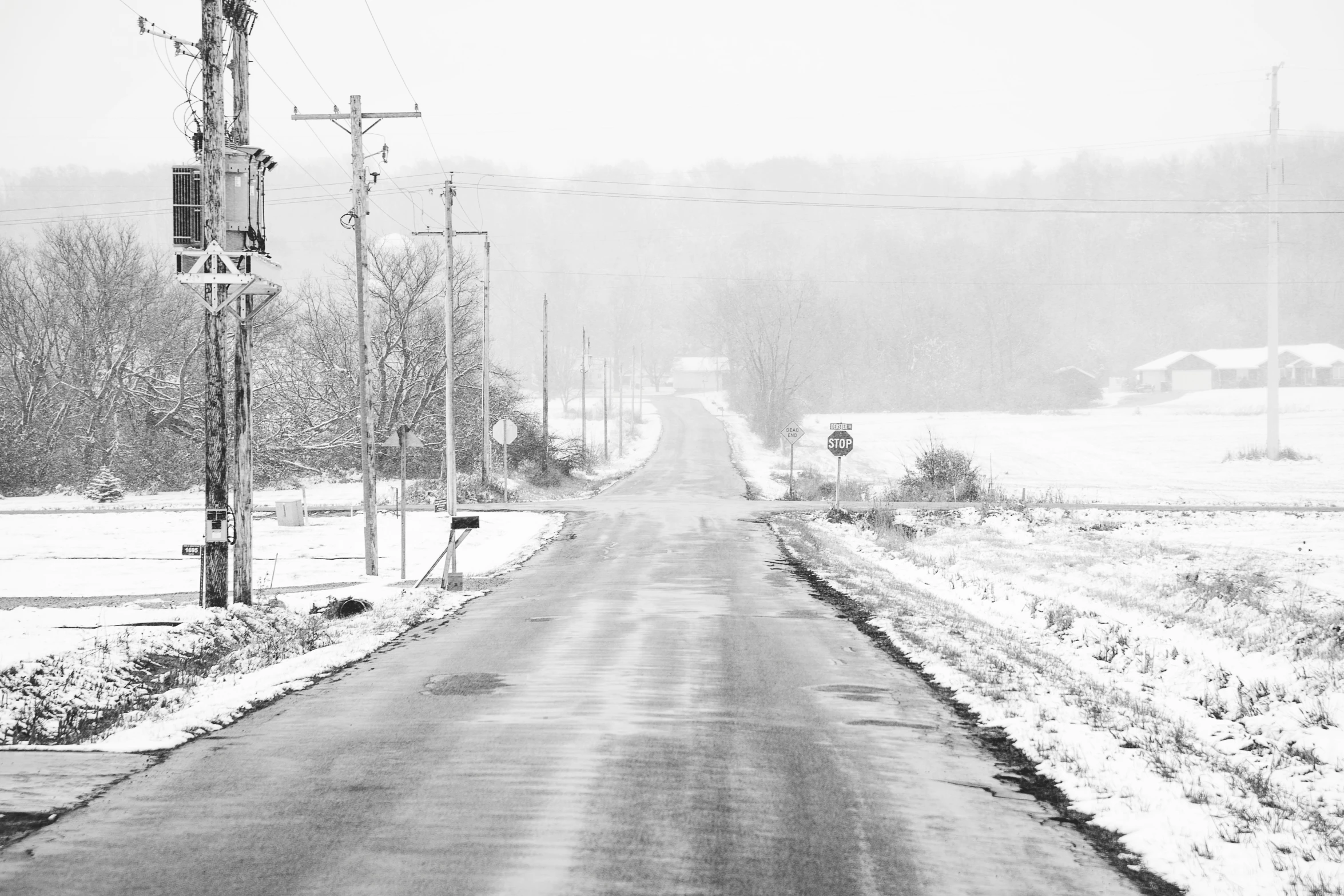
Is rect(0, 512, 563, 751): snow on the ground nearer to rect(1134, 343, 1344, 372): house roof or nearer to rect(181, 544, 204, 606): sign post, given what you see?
rect(181, 544, 204, 606): sign post

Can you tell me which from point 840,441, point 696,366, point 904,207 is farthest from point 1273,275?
point 696,366

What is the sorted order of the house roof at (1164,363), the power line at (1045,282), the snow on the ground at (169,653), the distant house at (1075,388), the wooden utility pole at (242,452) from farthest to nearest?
the power line at (1045,282) < the house roof at (1164,363) < the distant house at (1075,388) < the wooden utility pole at (242,452) < the snow on the ground at (169,653)

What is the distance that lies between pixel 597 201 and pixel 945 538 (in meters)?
144

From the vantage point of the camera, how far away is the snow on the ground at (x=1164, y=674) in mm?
5656

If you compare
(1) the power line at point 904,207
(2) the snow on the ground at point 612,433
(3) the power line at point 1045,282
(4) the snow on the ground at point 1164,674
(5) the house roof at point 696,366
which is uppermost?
(1) the power line at point 904,207

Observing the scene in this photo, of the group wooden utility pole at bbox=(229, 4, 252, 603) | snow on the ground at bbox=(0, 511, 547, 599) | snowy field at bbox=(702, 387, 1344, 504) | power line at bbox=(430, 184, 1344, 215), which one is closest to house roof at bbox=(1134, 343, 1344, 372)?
snowy field at bbox=(702, 387, 1344, 504)

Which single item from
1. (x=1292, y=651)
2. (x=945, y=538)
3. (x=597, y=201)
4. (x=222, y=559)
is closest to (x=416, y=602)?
(x=222, y=559)

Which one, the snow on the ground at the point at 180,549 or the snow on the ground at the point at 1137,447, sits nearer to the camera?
the snow on the ground at the point at 180,549

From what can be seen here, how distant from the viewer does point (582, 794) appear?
6246mm

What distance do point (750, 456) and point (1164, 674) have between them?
2690 inches

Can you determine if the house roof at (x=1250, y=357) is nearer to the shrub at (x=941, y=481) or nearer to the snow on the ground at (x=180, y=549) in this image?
the shrub at (x=941, y=481)

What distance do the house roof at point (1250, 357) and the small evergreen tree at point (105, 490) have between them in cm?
11325

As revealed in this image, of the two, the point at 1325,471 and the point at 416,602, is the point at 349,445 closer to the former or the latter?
the point at 416,602

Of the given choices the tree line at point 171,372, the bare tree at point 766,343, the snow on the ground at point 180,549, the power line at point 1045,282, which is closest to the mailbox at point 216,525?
the snow on the ground at point 180,549
